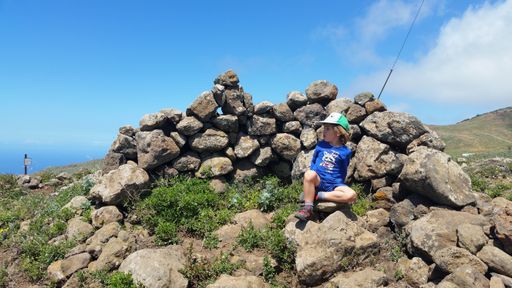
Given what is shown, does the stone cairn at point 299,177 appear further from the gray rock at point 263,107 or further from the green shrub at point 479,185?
the green shrub at point 479,185

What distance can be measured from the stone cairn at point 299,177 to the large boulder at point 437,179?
2cm

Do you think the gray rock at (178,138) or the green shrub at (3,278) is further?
the gray rock at (178,138)

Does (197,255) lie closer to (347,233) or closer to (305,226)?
(305,226)

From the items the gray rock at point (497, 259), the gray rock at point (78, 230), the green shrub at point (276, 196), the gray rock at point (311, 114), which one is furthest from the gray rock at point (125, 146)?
the gray rock at point (497, 259)

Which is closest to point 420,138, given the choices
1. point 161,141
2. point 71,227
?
point 161,141

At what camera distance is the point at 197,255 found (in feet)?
27.9

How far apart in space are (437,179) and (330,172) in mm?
2439

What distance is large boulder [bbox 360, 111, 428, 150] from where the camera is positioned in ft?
33.5

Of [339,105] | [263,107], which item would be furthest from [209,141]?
[339,105]

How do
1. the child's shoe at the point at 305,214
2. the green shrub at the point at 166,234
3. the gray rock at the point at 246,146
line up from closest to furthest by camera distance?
the child's shoe at the point at 305,214, the green shrub at the point at 166,234, the gray rock at the point at 246,146

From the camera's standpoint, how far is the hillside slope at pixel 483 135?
1792 inches

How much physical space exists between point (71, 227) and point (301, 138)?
6941 millimetres

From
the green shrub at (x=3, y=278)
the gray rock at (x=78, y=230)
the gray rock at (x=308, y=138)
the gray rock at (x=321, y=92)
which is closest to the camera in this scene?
the green shrub at (x=3, y=278)

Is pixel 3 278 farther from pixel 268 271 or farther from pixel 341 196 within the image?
pixel 341 196
